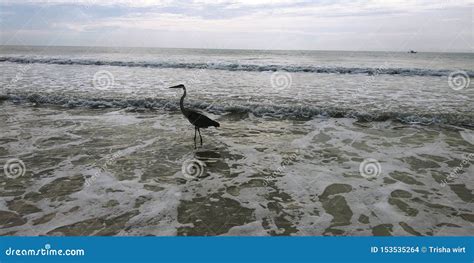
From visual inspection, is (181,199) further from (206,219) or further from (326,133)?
(326,133)

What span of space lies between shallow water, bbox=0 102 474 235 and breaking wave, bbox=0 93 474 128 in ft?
3.16

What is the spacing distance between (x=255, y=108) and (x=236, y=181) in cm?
670

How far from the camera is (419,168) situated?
22.2 feet

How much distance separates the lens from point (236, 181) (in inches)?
242

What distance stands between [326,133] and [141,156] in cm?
549

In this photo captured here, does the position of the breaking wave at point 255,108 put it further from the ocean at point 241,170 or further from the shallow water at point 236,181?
the shallow water at point 236,181

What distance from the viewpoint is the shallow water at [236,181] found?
4.57m

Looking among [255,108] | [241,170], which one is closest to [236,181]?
[241,170]

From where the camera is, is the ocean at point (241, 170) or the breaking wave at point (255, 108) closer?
the ocean at point (241, 170)

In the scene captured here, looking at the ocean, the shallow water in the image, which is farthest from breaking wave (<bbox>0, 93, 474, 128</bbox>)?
the shallow water

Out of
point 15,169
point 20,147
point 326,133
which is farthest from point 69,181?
point 326,133

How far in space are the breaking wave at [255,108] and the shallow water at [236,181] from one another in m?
0.96

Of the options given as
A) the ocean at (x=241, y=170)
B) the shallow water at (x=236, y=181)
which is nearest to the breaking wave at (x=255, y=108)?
the ocean at (x=241, y=170)

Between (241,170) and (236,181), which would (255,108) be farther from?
(236,181)
